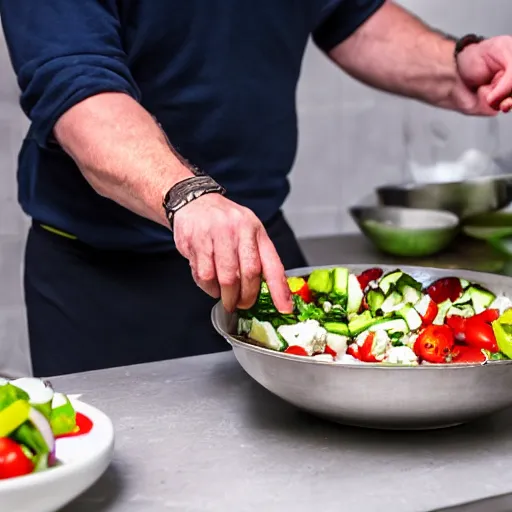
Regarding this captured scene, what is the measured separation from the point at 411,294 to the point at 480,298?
8 cm

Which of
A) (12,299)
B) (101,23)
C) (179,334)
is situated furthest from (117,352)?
(12,299)

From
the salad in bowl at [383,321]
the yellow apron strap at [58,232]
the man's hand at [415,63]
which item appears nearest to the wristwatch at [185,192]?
the salad in bowl at [383,321]

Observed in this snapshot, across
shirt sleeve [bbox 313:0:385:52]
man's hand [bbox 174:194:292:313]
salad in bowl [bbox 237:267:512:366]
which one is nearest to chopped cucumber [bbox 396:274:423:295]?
salad in bowl [bbox 237:267:512:366]

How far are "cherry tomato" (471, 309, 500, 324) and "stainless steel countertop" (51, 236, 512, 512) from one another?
106mm

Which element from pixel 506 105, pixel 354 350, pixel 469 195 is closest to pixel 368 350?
pixel 354 350

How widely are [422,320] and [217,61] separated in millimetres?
578

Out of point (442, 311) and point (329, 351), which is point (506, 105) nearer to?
point (442, 311)

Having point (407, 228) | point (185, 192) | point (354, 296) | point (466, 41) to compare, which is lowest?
point (407, 228)

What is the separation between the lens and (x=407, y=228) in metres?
1.94

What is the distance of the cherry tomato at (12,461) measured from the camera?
757 millimetres

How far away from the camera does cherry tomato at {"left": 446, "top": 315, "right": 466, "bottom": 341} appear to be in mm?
1018

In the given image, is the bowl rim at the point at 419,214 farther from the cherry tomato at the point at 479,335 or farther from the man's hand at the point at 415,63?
the cherry tomato at the point at 479,335

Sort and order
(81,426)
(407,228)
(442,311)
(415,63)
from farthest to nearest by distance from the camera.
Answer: (407,228) → (415,63) → (442,311) → (81,426)

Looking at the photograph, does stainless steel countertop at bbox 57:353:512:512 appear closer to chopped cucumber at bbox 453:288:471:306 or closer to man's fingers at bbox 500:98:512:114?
chopped cucumber at bbox 453:288:471:306
